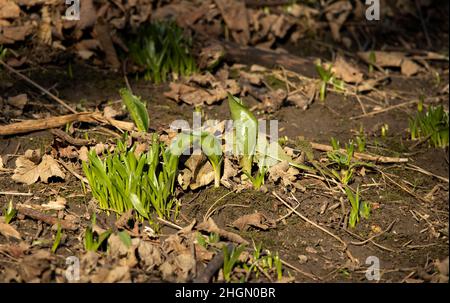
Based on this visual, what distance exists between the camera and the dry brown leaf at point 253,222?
2.81 m

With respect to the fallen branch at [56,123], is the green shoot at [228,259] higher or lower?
lower

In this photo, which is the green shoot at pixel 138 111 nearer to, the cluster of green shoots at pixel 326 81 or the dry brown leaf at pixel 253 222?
the dry brown leaf at pixel 253 222

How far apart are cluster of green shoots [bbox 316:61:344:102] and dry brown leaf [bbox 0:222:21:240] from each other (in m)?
2.07

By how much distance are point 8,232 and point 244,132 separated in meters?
1.15

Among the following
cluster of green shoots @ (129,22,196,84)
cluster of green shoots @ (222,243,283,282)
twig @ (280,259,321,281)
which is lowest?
twig @ (280,259,321,281)

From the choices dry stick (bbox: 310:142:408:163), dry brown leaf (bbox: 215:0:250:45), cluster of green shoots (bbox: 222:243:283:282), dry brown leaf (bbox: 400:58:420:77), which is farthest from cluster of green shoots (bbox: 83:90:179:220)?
dry brown leaf (bbox: 400:58:420:77)

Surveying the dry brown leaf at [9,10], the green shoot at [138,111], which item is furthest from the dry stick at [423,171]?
the dry brown leaf at [9,10]

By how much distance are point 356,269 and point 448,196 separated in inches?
32.0

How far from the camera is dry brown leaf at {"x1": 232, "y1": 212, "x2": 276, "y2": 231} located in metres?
2.81

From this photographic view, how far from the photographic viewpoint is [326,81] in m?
4.09

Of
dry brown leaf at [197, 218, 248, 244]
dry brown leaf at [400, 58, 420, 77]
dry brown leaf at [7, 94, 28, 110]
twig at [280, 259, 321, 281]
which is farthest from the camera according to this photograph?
dry brown leaf at [400, 58, 420, 77]

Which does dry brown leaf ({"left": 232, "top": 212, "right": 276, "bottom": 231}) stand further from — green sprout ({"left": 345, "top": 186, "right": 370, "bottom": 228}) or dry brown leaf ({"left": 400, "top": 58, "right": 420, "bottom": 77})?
dry brown leaf ({"left": 400, "top": 58, "right": 420, "bottom": 77})

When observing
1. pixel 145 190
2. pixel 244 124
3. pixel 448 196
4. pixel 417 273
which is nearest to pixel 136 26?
pixel 244 124

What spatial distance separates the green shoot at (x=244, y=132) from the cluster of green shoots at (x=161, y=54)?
100cm
